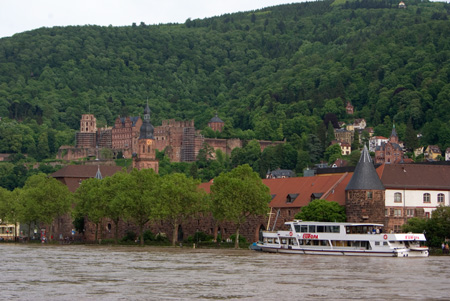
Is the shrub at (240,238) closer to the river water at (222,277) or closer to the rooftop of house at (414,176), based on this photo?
the rooftop of house at (414,176)

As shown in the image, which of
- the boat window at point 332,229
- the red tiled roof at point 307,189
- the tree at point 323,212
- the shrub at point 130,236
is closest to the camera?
the boat window at point 332,229

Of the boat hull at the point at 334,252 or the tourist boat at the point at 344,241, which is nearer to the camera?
the tourist boat at the point at 344,241

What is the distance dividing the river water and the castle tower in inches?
559

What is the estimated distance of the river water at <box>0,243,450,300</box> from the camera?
65875 mm

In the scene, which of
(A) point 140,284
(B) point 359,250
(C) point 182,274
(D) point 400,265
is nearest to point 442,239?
(B) point 359,250

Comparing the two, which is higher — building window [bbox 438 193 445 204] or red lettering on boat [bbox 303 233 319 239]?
building window [bbox 438 193 445 204]

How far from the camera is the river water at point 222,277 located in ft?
216

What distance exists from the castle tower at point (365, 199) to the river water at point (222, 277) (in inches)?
559

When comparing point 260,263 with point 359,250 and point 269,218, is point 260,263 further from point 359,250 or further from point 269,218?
point 269,218

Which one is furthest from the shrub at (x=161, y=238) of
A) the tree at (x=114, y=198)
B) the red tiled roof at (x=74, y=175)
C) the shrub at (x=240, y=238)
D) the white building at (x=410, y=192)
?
the red tiled roof at (x=74, y=175)

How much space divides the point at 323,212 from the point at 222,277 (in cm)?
4107

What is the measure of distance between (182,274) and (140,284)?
852 cm

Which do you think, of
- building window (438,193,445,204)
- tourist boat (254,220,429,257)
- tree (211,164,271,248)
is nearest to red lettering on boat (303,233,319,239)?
tourist boat (254,220,429,257)

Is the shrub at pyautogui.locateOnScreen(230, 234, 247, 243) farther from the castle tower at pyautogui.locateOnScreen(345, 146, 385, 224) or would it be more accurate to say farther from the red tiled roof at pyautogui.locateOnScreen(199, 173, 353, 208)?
the castle tower at pyautogui.locateOnScreen(345, 146, 385, 224)
